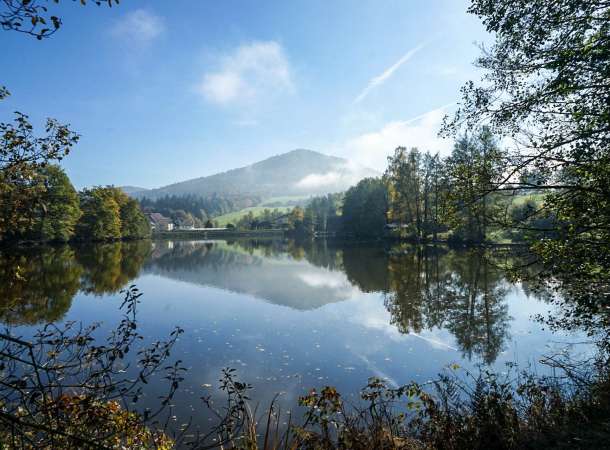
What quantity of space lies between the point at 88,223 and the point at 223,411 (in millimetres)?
77739

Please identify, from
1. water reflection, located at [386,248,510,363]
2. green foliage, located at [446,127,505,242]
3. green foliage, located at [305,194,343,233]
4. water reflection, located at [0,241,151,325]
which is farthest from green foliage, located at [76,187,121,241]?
green foliage, located at [446,127,505,242]

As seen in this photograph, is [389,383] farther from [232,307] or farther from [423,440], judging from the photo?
[232,307]

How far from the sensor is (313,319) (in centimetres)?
1691

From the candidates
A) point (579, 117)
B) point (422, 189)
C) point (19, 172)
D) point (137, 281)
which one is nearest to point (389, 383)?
point (579, 117)

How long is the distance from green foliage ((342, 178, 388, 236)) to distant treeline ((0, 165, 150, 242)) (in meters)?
51.3

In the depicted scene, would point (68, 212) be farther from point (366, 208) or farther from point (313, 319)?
point (313, 319)

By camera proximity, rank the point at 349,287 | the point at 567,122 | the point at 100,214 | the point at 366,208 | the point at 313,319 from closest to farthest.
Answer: the point at 567,122 < the point at 313,319 < the point at 349,287 < the point at 366,208 < the point at 100,214

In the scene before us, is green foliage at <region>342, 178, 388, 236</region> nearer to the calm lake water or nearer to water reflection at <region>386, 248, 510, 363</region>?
water reflection at <region>386, 248, 510, 363</region>

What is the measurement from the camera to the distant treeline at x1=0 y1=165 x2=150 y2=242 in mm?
5477

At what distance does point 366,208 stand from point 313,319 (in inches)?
2290

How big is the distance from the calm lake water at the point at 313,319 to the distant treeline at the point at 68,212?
0.87 m

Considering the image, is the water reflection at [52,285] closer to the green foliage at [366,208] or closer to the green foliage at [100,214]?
the green foliage at [100,214]

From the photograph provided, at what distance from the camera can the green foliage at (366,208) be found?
234 ft

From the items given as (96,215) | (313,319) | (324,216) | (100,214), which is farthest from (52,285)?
(324,216)
